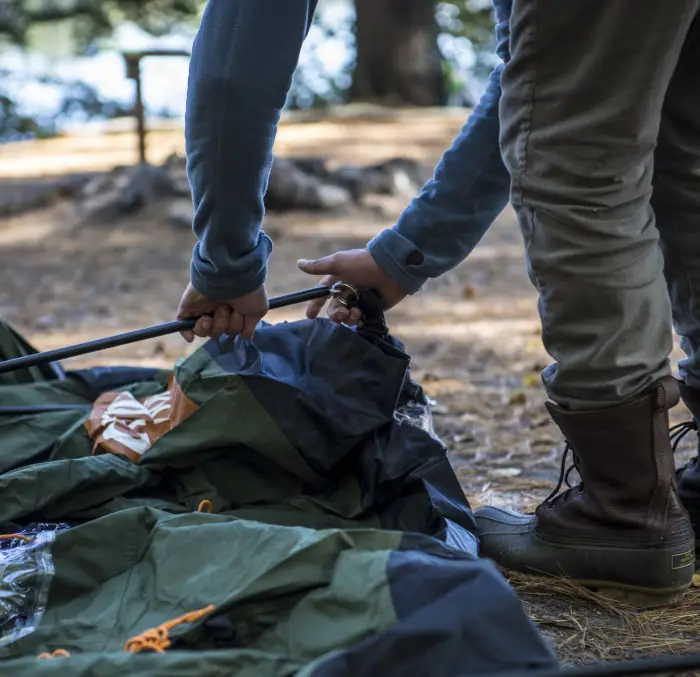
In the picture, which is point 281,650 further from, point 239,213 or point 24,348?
point 24,348

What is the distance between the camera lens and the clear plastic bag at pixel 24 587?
5.07 ft

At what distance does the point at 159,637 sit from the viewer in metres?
1.42

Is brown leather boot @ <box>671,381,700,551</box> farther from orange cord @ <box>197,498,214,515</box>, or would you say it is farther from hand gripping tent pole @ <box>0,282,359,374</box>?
orange cord @ <box>197,498,214,515</box>

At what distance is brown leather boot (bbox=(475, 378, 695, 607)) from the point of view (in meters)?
1.78

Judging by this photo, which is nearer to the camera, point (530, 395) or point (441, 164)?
point (441, 164)

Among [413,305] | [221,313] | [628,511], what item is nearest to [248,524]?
[221,313]

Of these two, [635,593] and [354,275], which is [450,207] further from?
[635,593]

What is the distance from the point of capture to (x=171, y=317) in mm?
4590

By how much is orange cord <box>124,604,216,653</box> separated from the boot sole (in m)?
0.73

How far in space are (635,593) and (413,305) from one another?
3.00 m

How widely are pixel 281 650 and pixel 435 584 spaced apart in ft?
0.77

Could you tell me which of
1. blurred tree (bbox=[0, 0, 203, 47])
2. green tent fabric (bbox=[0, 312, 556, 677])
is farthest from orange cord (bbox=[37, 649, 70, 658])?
blurred tree (bbox=[0, 0, 203, 47])

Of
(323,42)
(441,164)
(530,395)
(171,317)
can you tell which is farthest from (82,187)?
(323,42)

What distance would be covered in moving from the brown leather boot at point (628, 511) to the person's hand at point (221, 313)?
609 millimetres
